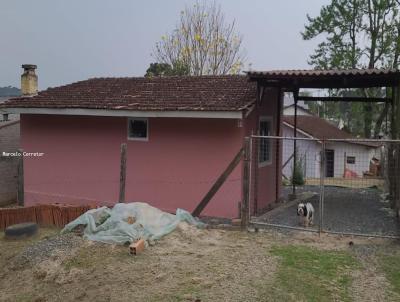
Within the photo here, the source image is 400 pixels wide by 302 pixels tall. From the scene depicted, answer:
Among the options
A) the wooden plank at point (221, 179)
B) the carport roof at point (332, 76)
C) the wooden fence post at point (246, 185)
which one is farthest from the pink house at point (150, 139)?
the wooden fence post at point (246, 185)

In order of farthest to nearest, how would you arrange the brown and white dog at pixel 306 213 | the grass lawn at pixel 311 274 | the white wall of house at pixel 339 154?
the white wall of house at pixel 339 154
the brown and white dog at pixel 306 213
the grass lawn at pixel 311 274

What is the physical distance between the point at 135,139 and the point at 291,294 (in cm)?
733

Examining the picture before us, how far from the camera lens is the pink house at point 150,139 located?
11.0 m

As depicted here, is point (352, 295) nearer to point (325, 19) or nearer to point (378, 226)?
point (378, 226)

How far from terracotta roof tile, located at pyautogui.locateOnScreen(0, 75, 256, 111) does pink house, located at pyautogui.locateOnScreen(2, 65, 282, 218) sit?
0.10ft

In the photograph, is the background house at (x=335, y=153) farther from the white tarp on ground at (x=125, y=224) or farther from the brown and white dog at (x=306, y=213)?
the white tarp on ground at (x=125, y=224)

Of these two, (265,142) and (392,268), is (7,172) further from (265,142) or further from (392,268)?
(392,268)

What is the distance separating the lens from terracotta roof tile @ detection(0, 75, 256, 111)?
36.3 feet

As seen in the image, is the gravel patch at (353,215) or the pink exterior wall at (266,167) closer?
the gravel patch at (353,215)

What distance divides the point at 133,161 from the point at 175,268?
19.3 feet

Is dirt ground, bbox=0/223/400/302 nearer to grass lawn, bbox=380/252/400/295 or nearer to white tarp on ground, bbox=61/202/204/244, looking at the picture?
grass lawn, bbox=380/252/400/295

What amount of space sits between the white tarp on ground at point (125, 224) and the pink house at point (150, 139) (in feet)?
7.85

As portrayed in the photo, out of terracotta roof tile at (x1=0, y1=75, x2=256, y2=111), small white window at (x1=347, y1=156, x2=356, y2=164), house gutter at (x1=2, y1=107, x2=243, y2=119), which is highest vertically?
terracotta roof tile at (x1=0, y1=75, x2=256, y2=111)

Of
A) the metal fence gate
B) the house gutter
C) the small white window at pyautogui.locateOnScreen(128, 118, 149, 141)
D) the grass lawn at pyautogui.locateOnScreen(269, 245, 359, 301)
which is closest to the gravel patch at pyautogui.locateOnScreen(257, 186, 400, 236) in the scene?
the metal fence gate
